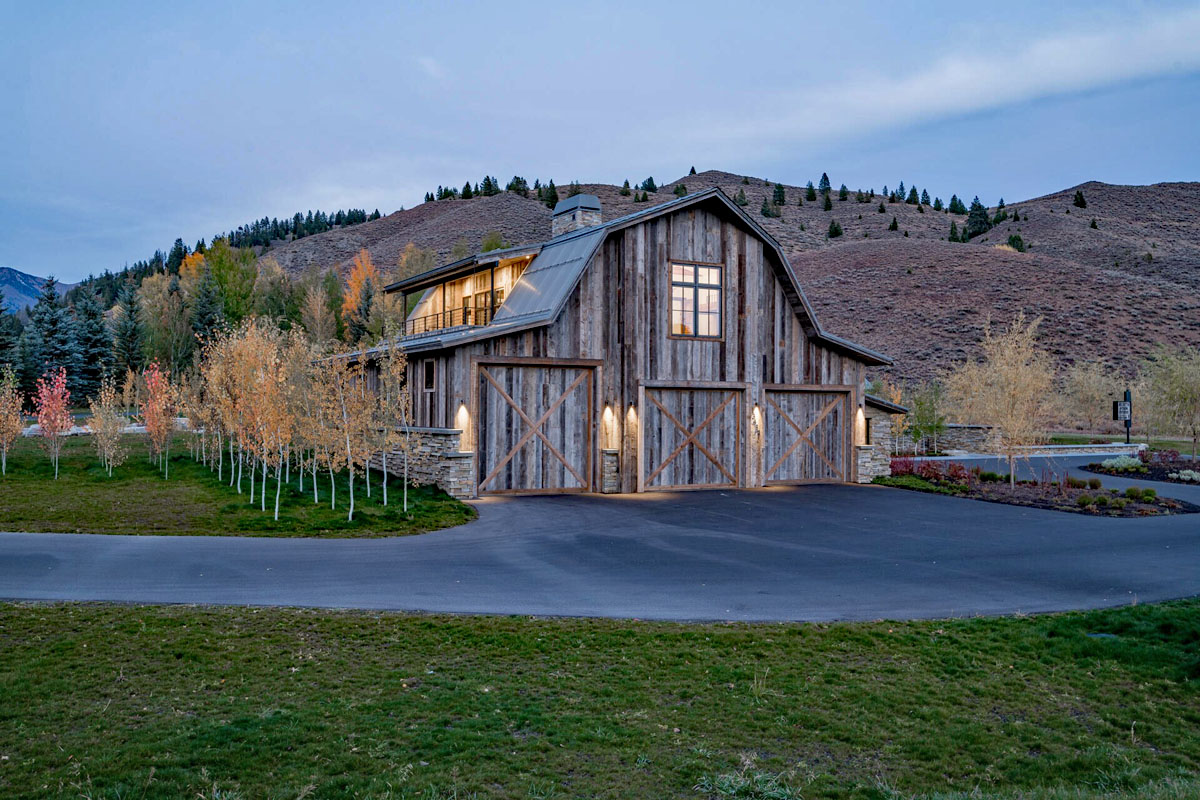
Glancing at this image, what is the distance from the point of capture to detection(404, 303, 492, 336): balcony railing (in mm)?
24359

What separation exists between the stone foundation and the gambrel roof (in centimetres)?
348

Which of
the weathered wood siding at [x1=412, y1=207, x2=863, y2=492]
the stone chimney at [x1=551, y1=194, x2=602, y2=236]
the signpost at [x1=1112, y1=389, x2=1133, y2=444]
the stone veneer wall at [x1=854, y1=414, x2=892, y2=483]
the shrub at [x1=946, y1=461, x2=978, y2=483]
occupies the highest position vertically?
the stone chimney at [x1=551, y1=194, x2=602, y2=236]

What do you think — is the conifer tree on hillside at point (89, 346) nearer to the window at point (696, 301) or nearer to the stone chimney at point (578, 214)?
the stone chimney at point (578, 214)

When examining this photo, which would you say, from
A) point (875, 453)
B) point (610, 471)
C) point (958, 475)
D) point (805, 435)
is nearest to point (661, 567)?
point (610, 471)

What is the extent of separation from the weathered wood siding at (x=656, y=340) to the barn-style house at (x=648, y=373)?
0.03 metres

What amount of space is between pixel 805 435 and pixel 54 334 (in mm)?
39255

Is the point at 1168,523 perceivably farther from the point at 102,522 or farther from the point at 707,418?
the point at 102,522

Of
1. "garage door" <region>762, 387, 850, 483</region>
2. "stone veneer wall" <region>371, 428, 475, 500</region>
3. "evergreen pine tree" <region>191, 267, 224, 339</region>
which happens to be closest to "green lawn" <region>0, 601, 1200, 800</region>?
"stone veneer wall" <region>371, 428, 475, 500</region>

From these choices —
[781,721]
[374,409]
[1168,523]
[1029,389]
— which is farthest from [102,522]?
[1029,389]

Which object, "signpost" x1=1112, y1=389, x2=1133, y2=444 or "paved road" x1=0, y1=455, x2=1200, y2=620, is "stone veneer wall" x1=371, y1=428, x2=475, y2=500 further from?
"signpost" x1=1112, y1=389, x2=1133, y2=444

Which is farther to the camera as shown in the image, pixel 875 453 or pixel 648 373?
pixel 875 453

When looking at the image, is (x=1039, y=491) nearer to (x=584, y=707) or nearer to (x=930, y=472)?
(x=930, y=472)

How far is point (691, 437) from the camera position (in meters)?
20.4

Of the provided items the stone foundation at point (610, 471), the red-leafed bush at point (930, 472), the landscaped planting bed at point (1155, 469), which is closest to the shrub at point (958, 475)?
the red-leafed bush at point (930, 472)
